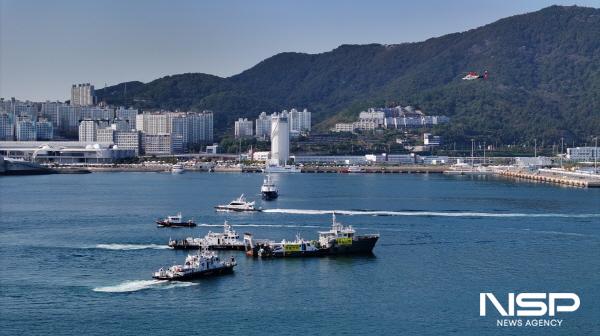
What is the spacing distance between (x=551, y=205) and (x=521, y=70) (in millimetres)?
87647

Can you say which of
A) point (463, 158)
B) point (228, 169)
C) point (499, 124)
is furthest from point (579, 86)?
point (228, 169)

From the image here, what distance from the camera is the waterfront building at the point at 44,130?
282 ft

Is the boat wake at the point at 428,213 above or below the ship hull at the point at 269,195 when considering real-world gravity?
below

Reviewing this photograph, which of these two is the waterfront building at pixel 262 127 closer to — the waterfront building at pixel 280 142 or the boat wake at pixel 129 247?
the waterfront building at pixel 280 142

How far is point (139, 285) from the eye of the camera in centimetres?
1761

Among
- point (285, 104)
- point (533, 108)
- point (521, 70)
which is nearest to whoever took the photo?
point (533, 108)

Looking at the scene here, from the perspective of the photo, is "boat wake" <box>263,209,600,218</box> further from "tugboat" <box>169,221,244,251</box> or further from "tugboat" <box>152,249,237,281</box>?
"tugboat" <box>152,249,237,281</box>

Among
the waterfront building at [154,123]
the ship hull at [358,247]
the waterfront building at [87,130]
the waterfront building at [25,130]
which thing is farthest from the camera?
the waterfront building at [154,123]

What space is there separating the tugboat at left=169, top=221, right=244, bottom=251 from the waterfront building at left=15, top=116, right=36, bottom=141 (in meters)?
64.5

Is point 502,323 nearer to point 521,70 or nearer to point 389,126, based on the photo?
point 389,126

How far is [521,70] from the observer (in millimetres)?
119750

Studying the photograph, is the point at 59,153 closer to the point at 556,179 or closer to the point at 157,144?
the point at 157,144

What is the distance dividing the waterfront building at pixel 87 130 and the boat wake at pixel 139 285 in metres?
69.6

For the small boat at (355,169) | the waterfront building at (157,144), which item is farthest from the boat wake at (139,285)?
the waterfront building at (157,144)
